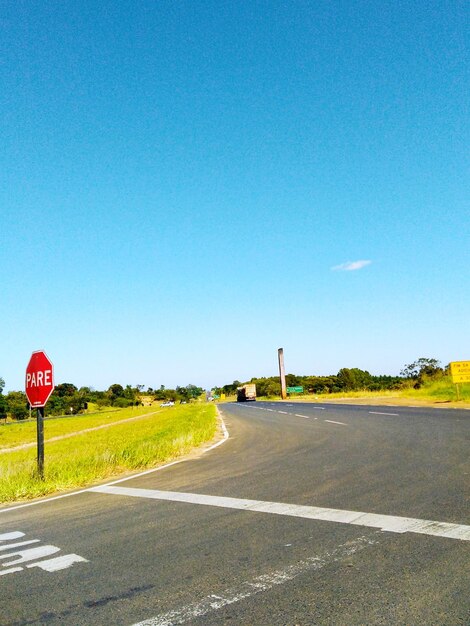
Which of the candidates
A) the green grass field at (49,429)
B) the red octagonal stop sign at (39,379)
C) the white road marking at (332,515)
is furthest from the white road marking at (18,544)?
the green grass field at (49,429)

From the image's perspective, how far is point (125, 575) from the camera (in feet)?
13.8

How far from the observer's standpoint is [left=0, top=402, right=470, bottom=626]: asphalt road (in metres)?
3.44

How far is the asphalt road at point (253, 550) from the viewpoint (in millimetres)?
3436

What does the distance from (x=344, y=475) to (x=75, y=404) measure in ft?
464

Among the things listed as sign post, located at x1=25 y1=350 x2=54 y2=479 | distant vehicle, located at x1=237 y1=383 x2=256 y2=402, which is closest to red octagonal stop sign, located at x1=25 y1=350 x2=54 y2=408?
sign post, located at x1=25 y1=350 x2=54 y2=479

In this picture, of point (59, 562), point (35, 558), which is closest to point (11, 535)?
point (35, 558)

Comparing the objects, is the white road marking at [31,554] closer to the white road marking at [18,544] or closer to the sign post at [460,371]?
the white road marking at [18,544]

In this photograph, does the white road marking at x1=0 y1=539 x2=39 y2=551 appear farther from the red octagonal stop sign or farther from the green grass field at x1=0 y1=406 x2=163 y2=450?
the green grass field at x1=0 y1=406 x2=163 y2=450

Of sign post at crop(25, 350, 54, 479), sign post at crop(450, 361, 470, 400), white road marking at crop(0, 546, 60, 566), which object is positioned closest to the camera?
white road marking at crop(0, 546, 60, 566)

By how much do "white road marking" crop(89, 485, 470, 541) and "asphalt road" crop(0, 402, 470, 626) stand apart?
2cm

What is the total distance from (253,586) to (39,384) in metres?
7.48

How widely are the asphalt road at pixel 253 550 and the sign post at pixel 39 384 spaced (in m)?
2.00

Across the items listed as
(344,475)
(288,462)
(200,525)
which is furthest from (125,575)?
(288,462)

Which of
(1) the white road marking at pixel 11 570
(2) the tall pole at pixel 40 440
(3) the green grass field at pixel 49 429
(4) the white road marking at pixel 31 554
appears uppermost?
(2) the tall pole at pixel 40 440
